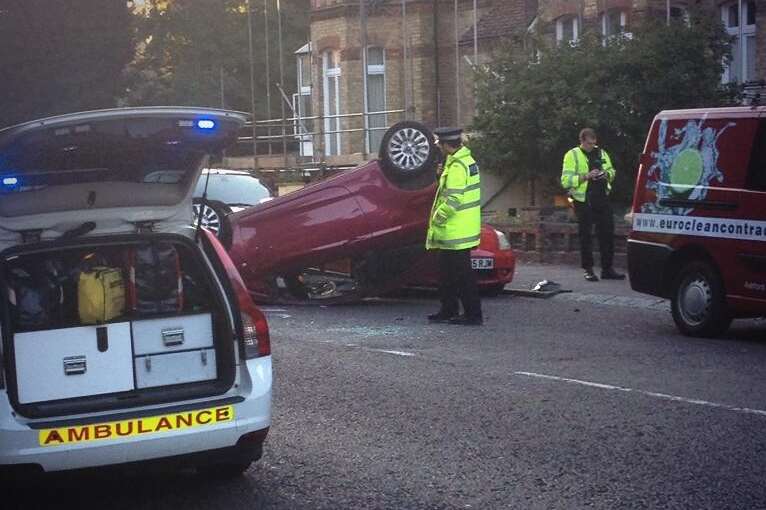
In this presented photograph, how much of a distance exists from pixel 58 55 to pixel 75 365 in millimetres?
29872

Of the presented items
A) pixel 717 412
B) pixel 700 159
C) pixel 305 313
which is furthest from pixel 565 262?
pixel 717 412

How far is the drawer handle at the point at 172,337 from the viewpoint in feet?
22.4

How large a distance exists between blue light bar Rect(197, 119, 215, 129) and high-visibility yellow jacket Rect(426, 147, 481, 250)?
266 inches

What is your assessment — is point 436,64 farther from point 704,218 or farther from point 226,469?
point 226,469

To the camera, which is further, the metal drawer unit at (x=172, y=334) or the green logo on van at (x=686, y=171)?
the green logo on van at (x=686, y=171)

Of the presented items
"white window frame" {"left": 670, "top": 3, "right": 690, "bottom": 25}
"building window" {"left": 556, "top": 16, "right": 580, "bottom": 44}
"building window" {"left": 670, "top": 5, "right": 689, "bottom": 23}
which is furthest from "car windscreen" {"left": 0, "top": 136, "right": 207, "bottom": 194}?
"building window" {"left": 556, "top": 16, "right": 580, "bottom": 44}

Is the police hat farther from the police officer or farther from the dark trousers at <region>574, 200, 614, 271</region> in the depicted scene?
the dark trousers at <region>574, 200, 614, 271</region>

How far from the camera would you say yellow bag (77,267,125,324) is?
678cm

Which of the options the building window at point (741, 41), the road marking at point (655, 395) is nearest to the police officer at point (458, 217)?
the road marking at point (655, 395)

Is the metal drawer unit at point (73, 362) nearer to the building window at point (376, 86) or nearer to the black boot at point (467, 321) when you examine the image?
the black boot at point (467, 321)

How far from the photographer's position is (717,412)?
864 centimetres

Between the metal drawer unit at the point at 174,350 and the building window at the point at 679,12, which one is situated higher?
the building window at the point at 679,12

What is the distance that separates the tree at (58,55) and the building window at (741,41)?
1782 cm

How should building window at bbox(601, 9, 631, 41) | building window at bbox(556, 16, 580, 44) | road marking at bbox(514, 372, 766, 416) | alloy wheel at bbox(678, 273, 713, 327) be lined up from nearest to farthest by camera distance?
road marking at bbox(514, 372, 766, 416), alloy wheel at bbox(678, 273, 713, 327), building window at bbox(601, 9, 631, 41), building window at bbox(556, 16, 580, 44)
